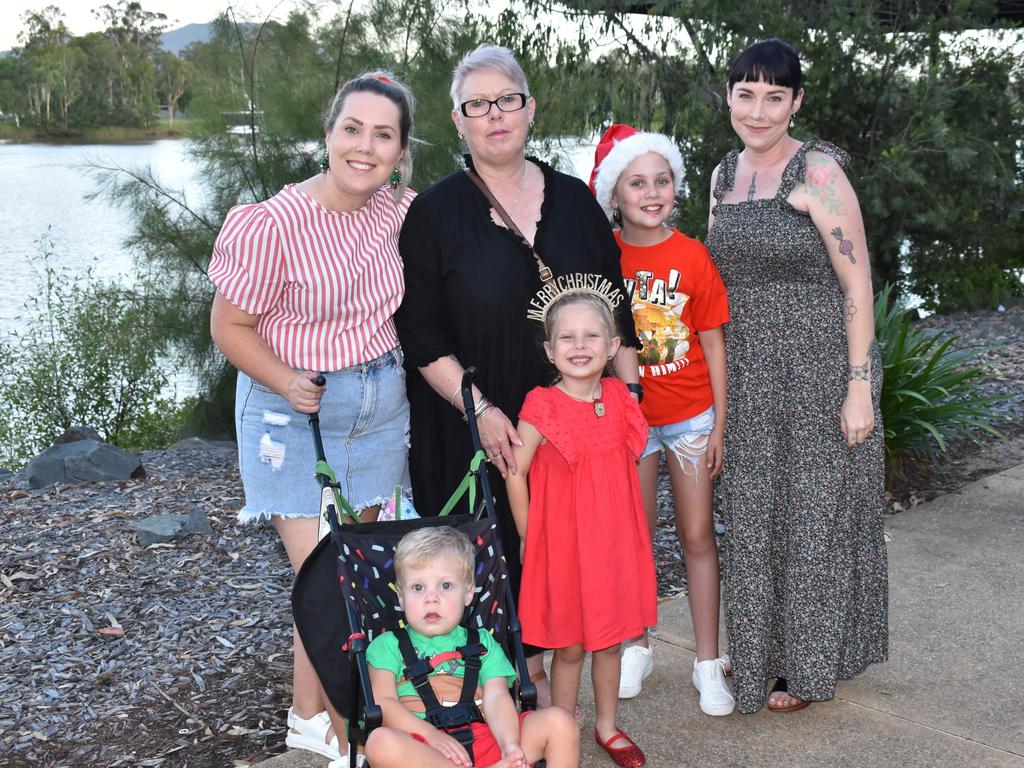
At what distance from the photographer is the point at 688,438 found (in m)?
3.48

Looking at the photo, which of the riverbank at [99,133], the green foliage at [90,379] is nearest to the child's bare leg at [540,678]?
the green foliage at [90,379]

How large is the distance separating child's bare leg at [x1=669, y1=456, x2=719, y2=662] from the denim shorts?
1.03 meters

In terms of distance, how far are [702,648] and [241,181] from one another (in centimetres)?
510

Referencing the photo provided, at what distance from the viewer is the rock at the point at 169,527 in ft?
16.4

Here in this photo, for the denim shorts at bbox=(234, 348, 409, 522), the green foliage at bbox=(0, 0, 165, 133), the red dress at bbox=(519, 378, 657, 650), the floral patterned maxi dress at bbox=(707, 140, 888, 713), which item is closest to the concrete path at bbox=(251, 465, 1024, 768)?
the floral patterned maxi dress at bbox=(707, 140, 888, 713)

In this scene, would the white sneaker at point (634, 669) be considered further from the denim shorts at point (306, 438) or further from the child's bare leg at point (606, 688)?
the denim shorts at point (306, 438)

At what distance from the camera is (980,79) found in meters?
8.00

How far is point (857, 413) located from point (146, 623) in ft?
9.33

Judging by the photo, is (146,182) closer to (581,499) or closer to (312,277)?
(312,277)

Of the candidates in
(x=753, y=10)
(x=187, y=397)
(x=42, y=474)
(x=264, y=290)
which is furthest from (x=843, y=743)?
(x=187, y=397)

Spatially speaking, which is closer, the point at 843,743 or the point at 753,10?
the point at 843,743

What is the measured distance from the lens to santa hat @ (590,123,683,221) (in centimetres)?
337

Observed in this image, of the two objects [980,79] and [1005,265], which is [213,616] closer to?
[980,79]

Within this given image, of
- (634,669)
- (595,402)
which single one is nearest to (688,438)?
(595,402)
